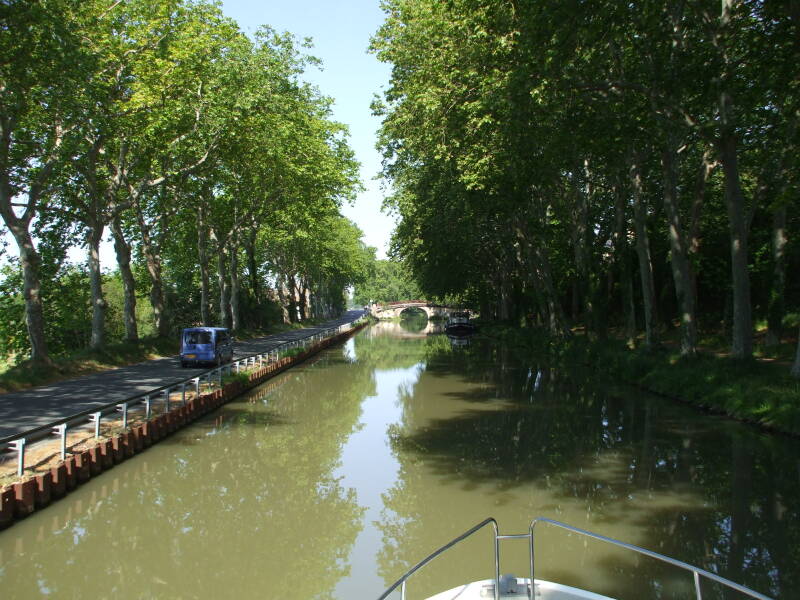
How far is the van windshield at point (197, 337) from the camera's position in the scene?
26.0m

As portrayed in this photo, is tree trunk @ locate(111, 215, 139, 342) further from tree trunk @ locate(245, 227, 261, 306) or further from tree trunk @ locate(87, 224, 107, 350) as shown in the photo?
tree trunk @ locate(245, 227, 261, 306)

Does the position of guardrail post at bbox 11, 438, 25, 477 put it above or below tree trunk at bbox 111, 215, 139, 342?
below

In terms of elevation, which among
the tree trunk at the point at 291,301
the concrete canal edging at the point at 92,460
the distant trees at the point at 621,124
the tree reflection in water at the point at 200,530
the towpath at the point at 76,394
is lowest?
the tree reflection in water at the point at 200,530

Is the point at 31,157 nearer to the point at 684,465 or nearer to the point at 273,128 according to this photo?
the point at 273,128

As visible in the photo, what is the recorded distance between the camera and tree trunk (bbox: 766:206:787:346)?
74.0 ft

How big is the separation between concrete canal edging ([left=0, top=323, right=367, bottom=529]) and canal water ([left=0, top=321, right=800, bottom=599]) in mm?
225

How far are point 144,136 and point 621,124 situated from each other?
18.0 m

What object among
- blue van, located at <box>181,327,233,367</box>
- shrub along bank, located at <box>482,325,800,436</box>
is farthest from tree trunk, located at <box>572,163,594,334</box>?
blue van, located at <box>181,327,233,367</box>

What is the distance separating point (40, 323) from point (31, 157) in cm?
653

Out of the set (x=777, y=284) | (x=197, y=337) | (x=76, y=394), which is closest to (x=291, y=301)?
(x=197, y=337)

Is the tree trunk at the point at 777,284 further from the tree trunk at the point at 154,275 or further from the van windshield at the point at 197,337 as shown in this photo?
the tree trunk at the point at 154,275

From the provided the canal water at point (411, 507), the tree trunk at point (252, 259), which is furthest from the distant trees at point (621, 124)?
the tree trunk at point (252, 259)

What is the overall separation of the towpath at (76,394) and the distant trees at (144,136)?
2.48m

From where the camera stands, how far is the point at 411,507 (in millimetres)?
10602
